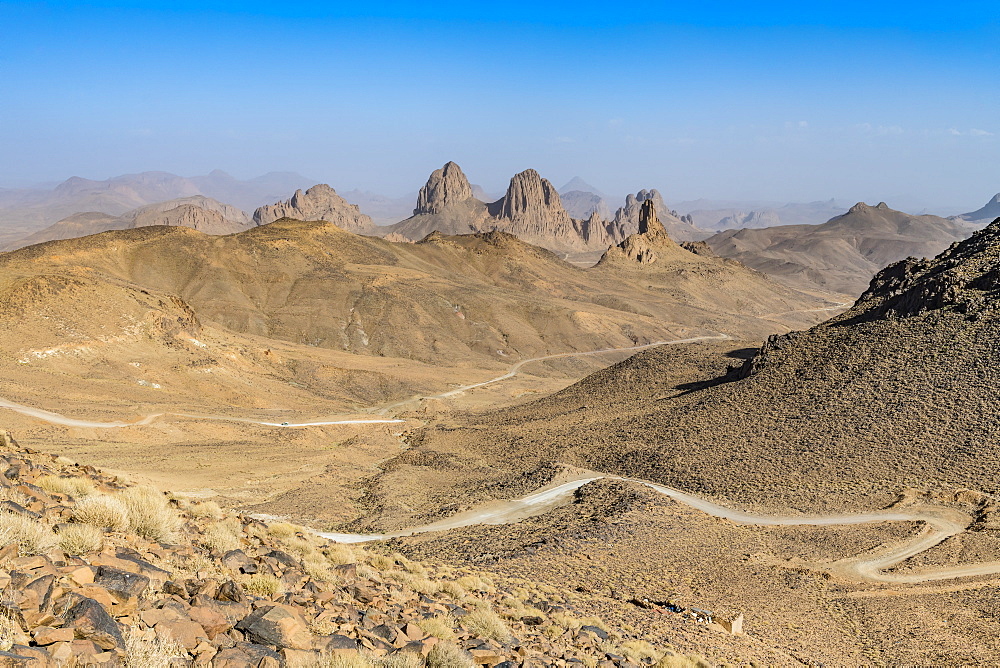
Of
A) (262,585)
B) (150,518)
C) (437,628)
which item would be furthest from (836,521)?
(150,518)

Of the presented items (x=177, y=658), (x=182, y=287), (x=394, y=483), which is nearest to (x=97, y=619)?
(x=177, y=658)

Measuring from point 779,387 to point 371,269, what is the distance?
309 ft

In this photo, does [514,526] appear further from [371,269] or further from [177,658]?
[371,269]

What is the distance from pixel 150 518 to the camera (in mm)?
12023

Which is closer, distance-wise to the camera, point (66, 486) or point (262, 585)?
point (262, 585)

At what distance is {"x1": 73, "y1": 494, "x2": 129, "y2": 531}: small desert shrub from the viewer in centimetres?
1118

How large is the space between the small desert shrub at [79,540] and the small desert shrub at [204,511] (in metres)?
4.55

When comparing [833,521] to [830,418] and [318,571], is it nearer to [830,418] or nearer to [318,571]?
[830,418]

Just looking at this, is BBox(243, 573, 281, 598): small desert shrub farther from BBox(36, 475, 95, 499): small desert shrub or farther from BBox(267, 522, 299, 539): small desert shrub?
BBox(267, 522, 299, 539): small desert shrub

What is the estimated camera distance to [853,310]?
56844mm

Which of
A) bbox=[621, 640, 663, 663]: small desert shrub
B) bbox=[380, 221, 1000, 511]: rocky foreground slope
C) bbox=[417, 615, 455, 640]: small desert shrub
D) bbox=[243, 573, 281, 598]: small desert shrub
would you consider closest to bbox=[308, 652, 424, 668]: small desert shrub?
bbox=[417, 615, 455, 640]: small desert shrub

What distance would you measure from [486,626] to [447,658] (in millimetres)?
2556

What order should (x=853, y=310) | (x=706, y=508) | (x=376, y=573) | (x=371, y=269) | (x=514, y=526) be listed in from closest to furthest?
(x=376, y=573) < (x=514, y=526) < (x=706, y=508) < (x=853, y=310) < (x=371, y=269)

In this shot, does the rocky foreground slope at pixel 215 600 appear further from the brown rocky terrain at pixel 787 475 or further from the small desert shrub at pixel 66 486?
the brown rocky terrain at pixel 787 475
